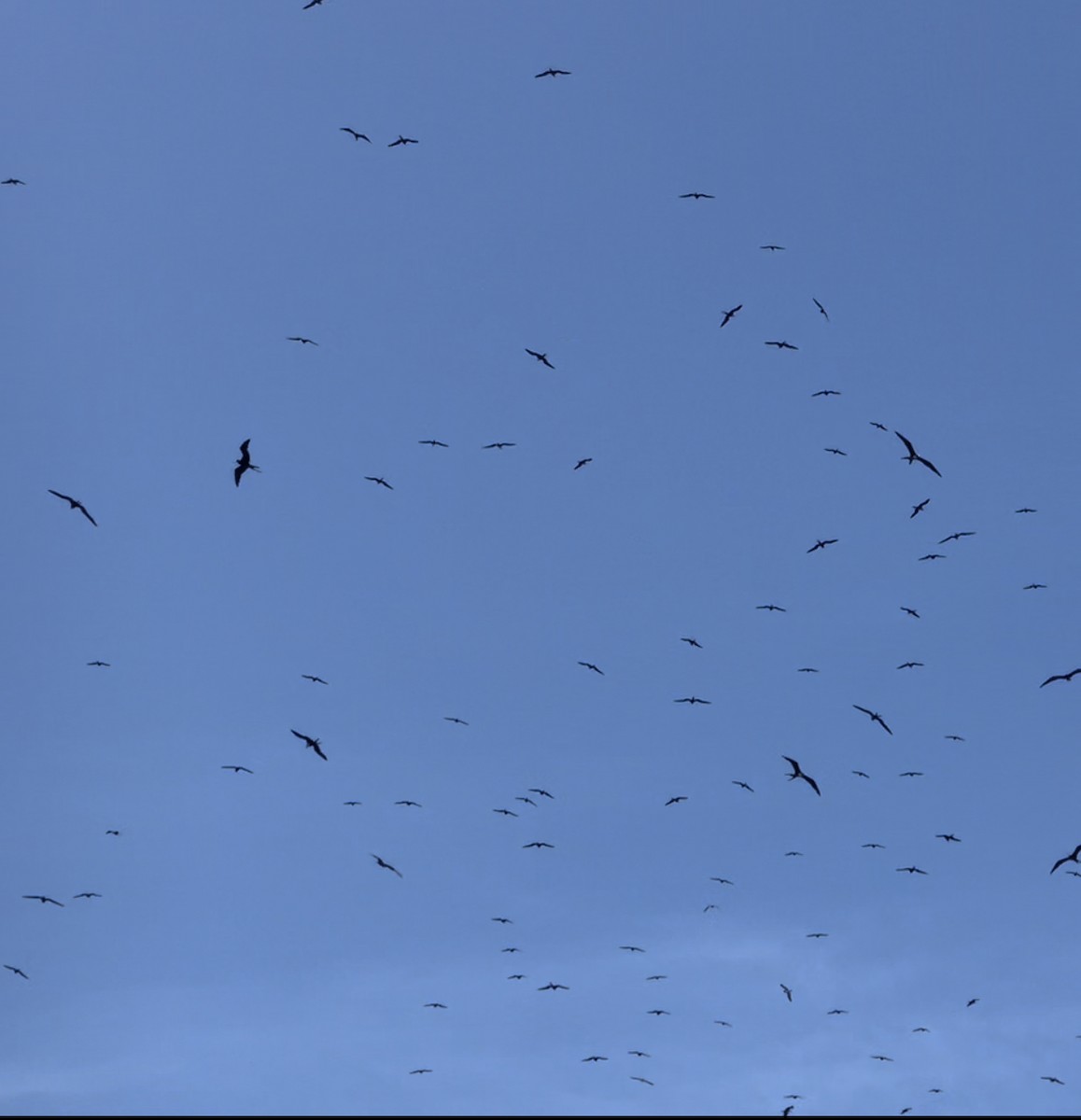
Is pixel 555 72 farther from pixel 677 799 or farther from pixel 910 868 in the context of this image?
pixel 910 868

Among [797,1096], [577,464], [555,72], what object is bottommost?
[797,1096]

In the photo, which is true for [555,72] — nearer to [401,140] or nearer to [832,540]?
[401,140]

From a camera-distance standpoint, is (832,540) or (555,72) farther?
(832,540)

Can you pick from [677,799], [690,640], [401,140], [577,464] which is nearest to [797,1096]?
[677,799]

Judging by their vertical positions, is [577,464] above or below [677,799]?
above

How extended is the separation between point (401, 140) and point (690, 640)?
37.0 m

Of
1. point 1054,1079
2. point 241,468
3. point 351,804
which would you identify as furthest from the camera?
point 1054,1079

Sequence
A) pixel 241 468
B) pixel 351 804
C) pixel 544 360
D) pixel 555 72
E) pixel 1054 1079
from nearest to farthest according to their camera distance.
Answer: pixel 241 468 → pixel 555 72 → pixel 544 360 → pixel 351 804 → pixel 1054 1079

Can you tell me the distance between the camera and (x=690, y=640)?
116625 mm

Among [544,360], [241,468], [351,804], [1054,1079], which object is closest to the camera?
[241,468]

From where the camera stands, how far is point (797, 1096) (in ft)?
439

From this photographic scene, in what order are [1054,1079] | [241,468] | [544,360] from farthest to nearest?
[1054,1079]
[544,360]
[241,468]

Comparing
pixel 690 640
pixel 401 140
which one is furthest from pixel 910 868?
pixel 401 140

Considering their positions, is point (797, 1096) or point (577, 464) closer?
point (577, 464)
